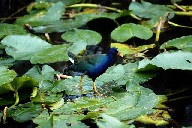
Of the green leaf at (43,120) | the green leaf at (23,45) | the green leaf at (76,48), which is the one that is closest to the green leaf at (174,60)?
the green leaf at (76,48)

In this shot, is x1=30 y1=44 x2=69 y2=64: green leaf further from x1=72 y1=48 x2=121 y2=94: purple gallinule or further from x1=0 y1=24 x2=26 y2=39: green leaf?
x1=0 y1=24 x2=26 y2=39: green leaf

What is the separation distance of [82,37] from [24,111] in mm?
1141

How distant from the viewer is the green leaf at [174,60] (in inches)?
95.9

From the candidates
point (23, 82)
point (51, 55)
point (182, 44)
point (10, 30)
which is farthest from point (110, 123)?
point (10, 30)

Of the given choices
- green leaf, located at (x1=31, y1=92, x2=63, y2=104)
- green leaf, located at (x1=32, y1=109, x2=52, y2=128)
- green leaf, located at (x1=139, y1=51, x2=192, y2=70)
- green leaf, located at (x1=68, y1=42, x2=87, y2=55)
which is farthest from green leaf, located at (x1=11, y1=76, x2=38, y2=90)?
green leaf, located at (x1=139, y1=51, x2=192, y2=70)

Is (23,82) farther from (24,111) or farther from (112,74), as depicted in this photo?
(112,74)

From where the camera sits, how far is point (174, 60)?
98.0 inches

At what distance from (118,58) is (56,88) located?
0.72 meters

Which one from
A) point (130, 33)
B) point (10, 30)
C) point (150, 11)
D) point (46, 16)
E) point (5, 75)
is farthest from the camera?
point (46, 16)

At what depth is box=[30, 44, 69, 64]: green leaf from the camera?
2.77 m

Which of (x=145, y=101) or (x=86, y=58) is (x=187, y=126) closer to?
(x=145, y=101)

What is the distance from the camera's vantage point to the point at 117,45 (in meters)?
3.12

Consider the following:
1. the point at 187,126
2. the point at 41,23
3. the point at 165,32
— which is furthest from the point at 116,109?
the point at 41,23

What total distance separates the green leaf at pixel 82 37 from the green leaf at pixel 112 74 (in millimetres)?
678
